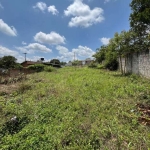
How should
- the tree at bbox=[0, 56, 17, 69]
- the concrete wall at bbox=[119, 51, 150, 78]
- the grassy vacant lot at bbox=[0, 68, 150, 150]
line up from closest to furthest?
the grassy vacant lot at bbox=[0, 68, 150, 150]
the concrete wall at bbox=[119, 51, 150, 78]
the tree at bbox=[0, 56, 17, 69]

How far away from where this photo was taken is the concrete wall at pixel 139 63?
6.69m

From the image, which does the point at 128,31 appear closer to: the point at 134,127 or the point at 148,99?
the point at 148,99

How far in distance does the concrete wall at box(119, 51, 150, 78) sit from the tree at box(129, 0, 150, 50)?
0.53m

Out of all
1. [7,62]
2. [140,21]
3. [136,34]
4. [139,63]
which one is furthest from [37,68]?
[7,62]

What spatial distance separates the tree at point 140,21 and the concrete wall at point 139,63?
1.74ft

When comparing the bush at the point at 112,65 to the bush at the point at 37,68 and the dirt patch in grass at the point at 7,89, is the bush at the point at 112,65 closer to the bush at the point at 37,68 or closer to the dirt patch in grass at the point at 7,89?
the bush at the point at 37,68

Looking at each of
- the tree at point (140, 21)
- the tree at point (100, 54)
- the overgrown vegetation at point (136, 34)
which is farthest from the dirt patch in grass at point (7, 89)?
the tree at point (100, 54)

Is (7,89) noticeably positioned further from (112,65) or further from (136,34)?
(112,65)

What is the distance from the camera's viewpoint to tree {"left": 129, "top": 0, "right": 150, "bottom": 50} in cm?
697

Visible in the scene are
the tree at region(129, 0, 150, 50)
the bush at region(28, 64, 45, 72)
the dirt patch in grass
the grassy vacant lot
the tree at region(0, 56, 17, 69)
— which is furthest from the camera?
the tree at region(0, 56, 17, 69)

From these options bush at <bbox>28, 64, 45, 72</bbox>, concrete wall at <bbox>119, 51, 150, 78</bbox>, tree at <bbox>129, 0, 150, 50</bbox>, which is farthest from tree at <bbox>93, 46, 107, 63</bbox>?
tree at <bbox>129, 0, 150, 50</bbox>

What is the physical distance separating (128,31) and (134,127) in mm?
7531

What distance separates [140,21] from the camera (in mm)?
7484

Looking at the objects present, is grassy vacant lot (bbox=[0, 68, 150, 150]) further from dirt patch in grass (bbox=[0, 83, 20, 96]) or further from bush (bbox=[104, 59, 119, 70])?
bush (bbox=[104, 59, 119, 70])
